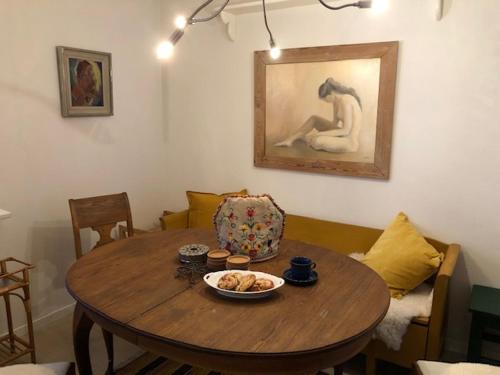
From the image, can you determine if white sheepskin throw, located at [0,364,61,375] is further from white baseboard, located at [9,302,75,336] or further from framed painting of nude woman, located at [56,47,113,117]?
framed painting of nude woman, located at [56,47,113,117]

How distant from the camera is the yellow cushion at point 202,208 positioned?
3.18 metres

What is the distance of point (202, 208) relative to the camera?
3.21 meters

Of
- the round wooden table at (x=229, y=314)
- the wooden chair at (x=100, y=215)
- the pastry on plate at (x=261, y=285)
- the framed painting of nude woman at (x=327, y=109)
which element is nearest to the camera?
the round wooden table at (x=229, y=314)

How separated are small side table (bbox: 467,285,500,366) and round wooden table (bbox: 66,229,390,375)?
2.53ft

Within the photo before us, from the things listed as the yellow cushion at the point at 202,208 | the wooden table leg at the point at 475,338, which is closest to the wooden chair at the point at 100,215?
the yellow cushion at the point at 202,208

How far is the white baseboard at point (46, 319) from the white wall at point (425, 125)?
1.70 metres

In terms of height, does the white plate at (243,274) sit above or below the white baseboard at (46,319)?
above

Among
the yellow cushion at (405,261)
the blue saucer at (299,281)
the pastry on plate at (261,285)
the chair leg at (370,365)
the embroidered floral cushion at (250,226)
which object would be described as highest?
the embroidered floral cushion at (250,226)

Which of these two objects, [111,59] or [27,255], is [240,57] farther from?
[27,255]

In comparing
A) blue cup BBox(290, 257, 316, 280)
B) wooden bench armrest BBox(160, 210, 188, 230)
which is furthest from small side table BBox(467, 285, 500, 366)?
wooden bench armrest BBox(160, 210, 188, 230)

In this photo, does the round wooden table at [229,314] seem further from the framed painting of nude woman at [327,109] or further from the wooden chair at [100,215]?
the framed painting of nude woman at [327,109]

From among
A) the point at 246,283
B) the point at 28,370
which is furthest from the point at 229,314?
the point at 28,370

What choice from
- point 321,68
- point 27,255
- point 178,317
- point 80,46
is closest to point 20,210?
point 27,255

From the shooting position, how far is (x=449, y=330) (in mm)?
2607
